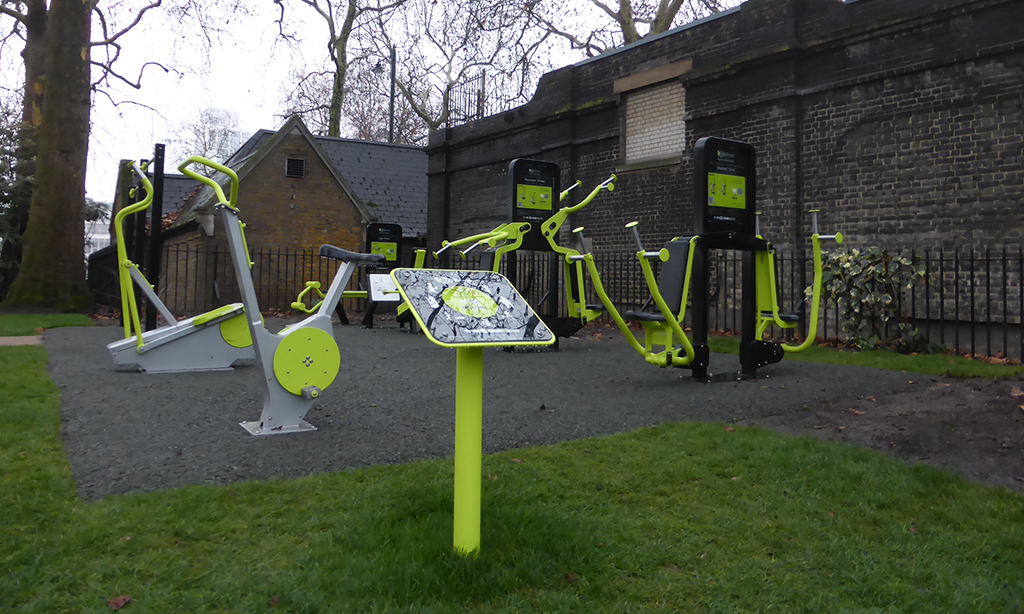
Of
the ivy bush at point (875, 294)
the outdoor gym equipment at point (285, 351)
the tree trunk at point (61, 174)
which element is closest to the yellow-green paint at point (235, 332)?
the outdoor gym equipment at point (285, 351)

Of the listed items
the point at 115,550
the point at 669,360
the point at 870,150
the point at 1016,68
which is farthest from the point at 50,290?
the point at 1016,68

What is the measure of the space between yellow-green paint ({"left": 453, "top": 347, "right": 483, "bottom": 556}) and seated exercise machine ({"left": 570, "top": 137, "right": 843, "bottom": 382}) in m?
4.29

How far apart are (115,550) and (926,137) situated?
35.3 feet

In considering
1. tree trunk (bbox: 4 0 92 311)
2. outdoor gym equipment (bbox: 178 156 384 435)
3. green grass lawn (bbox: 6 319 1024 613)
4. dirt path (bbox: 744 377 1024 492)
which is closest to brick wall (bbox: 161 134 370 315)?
tree trunk (bbox: 4 0 92 311)

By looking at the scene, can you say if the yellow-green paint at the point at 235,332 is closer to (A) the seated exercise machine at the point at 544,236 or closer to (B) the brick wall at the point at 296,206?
(A) the seated exercise machine at the point at 544,236

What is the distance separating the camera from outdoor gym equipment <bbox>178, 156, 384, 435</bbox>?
448 cm

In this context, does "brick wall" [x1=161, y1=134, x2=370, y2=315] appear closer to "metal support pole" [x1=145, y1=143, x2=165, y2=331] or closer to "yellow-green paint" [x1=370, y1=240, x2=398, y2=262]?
"yellow-green paint" [x1=370, y1=240, x2=398, y2=262]

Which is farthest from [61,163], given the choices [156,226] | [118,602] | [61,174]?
[118,602]

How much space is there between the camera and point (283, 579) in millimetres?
2346

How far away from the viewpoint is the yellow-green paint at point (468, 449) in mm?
2443

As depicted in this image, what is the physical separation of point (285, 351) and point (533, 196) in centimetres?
571

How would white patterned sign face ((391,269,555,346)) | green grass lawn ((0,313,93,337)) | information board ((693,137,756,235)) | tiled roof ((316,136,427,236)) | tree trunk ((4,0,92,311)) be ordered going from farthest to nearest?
1. tiled roof ((316,136,427,236))
2. tree trunk ((4,0,92,311))
3. green grass lawn ((0,313,93,337))
4. information board ((693,137,756,235))
5. white patterned sign face ((391,269,555,346))

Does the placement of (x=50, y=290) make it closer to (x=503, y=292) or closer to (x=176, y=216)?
(x=176, y=216)

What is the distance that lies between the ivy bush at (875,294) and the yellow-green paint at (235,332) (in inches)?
298
